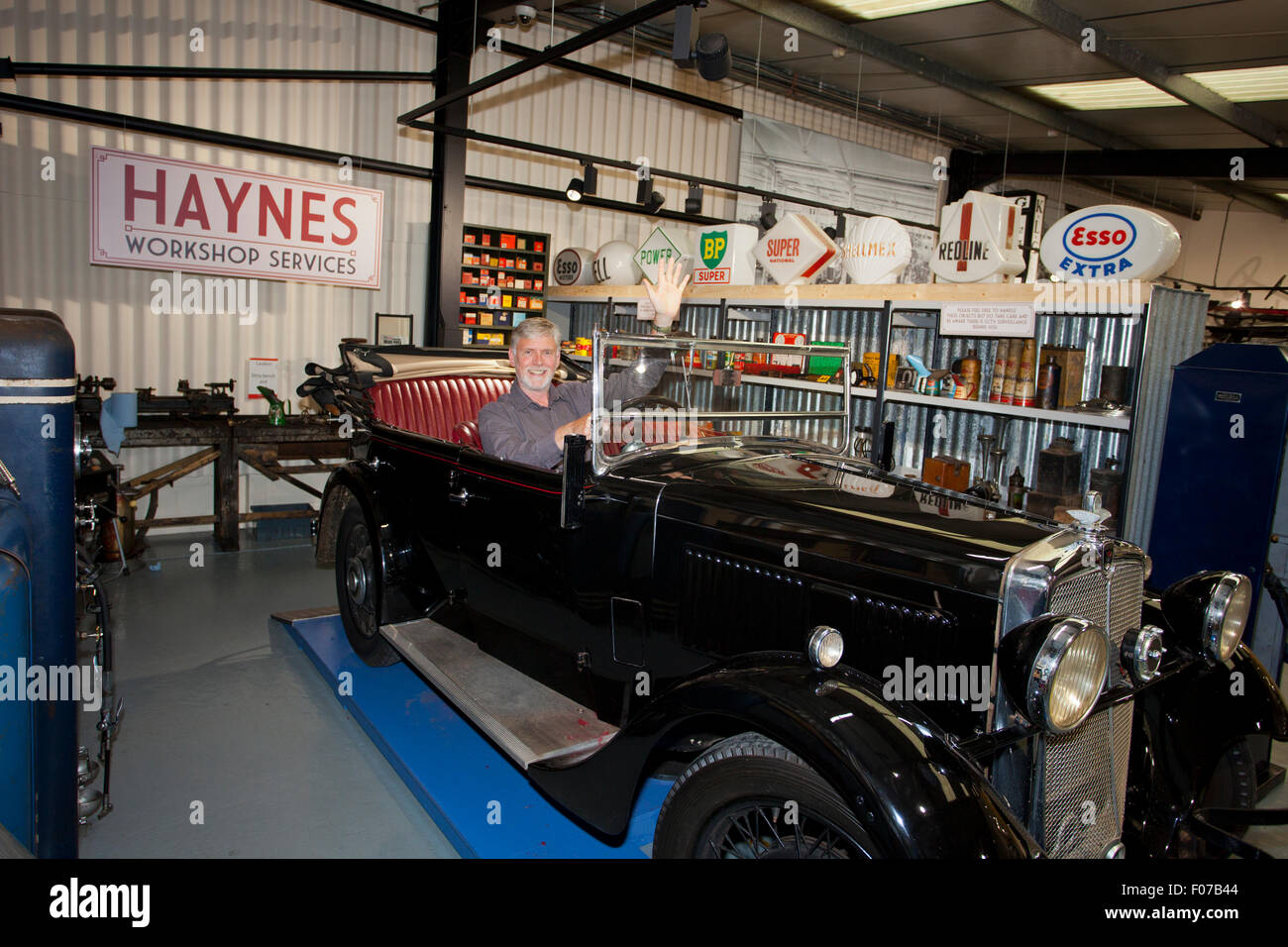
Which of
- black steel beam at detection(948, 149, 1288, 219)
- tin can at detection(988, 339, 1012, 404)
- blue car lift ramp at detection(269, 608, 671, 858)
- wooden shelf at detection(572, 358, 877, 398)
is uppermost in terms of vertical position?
black steel beam at detection(948, 149, 1288, 219)

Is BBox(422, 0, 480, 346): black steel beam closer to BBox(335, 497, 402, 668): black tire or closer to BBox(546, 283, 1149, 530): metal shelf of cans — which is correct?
BBox(546, 283, 1149, 530): metal shelf of cans

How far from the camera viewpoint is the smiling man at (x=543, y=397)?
271 centimetres

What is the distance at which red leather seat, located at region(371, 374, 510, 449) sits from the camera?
401 cm

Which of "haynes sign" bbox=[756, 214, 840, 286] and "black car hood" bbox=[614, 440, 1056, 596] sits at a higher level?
"haynes sign" bbox=[756, 214, 840, 286]

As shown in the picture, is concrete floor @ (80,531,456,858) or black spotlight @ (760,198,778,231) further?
black spotlight @ (760,198,778,231)

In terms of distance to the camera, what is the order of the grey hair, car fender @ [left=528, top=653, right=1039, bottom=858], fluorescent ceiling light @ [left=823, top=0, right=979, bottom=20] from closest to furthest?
car fender @ [left=528, top=653, right=1039, bottom=858] < the grey hair < fluorescent ceiling light @ [left=823, top=0, right=979, bottom=20]

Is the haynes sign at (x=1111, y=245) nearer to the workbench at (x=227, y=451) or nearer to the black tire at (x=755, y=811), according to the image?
the black tire at (x=755, y=811)

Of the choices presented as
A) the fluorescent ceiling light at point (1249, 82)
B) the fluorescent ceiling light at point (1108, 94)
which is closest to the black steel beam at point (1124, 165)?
the fluorescent ceiling light at point (1249, 82)

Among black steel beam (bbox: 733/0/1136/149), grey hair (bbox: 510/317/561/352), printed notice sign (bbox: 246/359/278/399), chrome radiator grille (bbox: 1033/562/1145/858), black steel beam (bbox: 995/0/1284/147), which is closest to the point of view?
chrome radiator grille (bbox: 1033/562/1145/858)

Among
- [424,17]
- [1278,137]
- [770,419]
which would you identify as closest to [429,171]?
[424,17]

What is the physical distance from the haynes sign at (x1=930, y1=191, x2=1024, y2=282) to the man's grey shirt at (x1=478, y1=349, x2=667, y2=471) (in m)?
2.39

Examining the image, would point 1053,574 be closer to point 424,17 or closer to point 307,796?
point 307,796

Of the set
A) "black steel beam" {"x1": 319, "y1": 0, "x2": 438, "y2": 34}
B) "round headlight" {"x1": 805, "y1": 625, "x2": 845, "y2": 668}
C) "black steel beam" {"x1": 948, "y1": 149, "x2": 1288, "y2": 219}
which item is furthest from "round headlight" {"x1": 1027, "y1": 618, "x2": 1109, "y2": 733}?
"black steel beam" {"x1": 948, "y1": 149, "x2": 1288, "y2": 219}

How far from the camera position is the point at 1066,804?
1893mm
